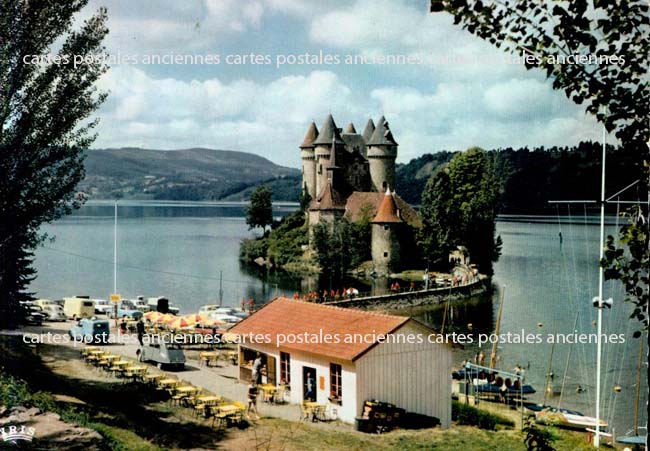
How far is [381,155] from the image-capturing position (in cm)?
6725

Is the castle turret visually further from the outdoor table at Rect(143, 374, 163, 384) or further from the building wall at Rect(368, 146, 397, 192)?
the outdoor table at Rect(143, 374, 163, 384)

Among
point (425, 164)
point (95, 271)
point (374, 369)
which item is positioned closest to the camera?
point (374, 369)

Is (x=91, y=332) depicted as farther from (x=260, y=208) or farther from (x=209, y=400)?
(x=260, y=208)

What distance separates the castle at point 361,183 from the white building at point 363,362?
40055mm

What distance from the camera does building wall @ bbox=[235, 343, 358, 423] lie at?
13586mm

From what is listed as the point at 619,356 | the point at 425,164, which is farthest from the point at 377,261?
the point at 425,164

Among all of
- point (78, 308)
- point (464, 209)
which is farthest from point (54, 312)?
point (464, 209)

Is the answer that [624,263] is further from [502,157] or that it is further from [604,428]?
[502,157]

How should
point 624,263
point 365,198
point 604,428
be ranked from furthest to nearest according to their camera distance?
point 365,198, point 604,428, point 624,263

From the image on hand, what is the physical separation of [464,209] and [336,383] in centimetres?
3765

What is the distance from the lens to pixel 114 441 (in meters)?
8.80

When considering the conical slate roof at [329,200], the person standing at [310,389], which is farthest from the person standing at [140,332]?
the conical slate roof at [329,200]

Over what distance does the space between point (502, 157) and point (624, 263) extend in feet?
175

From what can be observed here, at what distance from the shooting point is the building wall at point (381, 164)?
67250 mm
